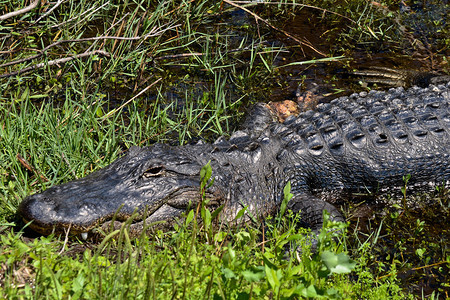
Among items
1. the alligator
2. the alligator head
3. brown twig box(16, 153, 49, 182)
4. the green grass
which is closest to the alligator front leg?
the alligator

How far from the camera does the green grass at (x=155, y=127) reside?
2.47m

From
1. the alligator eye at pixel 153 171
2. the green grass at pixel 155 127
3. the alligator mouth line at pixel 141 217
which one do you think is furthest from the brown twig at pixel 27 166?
the alligator eye at pixel 153 171

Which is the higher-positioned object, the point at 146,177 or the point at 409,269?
the point at 146,177

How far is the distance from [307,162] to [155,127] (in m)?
1.45

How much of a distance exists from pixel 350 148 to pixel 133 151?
179 centimetres

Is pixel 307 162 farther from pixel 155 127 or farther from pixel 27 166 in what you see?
pixel 27 166

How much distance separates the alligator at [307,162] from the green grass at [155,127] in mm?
277

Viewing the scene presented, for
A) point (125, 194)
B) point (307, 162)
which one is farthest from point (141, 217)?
point (307, 162)

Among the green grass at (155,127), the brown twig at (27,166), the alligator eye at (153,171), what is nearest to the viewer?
the green grass at (155,127)

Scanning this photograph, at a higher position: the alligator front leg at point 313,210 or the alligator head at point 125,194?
the alligator head at point 125,194

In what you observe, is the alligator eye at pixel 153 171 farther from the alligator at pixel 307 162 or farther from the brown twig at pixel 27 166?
the brown twig at pixel 27 166

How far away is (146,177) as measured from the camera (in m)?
3.70

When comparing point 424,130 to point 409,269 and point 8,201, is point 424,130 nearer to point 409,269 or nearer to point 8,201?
point 409,269

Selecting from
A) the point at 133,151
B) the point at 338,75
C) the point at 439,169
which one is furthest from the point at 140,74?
the point at 439,169
